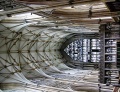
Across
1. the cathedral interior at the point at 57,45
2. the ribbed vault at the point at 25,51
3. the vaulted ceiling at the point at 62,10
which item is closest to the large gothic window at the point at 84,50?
the cathedral interior at the point at 57,45

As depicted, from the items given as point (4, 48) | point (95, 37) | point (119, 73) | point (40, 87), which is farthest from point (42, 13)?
point (95, 37)

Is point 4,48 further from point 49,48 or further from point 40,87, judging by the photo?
Result: point 49,48

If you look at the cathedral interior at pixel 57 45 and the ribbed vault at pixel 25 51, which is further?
the ribbed vault at pixel 25 51

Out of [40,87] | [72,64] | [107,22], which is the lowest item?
[72,64]

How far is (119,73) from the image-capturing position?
1409 centimetres

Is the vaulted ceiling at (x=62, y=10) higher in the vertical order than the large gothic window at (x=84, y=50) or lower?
higher

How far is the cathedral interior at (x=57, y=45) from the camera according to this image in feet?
Answer: 41.4

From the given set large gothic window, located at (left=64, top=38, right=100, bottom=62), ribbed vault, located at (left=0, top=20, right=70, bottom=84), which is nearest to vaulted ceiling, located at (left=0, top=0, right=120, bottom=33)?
ribbed vault, located at (left=0, top=20, right=70, bottom=84)

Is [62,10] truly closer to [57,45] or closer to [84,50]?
[57,45]

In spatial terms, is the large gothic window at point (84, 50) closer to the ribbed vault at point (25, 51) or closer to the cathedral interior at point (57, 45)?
the cathedral interior at point (57, 45)

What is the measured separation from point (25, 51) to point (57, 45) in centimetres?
875

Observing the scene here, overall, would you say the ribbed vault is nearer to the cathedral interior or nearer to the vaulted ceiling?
the cathedral interior

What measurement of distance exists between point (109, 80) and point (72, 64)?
18.7 m

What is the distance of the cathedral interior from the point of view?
1262 centimetres
